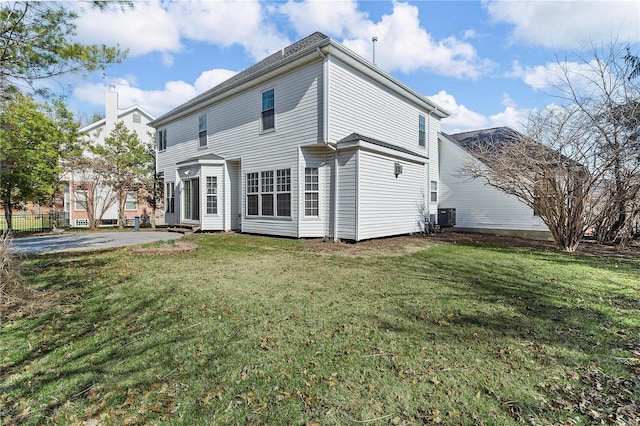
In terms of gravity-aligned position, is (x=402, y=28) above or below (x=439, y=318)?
above

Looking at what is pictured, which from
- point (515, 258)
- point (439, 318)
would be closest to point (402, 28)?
point (515, 258)

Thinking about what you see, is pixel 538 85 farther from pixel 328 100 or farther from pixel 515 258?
pixel 328 100

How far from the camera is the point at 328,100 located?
9797mm

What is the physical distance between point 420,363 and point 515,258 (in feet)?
22.4

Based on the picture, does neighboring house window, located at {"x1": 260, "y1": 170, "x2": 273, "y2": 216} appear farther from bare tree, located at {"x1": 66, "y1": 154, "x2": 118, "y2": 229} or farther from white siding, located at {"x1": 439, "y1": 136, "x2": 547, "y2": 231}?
bare tree, located at {"x1": 66, "y1": 154, "x2": 118, "y2": 229}

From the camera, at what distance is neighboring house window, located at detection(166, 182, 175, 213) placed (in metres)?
16.3

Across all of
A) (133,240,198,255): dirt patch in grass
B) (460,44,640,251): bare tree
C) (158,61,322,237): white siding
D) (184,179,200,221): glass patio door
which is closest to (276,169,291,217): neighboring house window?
(158,61,322,237): white siding

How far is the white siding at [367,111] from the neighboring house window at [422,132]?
0.29 m

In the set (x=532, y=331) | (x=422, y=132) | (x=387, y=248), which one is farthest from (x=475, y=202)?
(x=532, y=331)

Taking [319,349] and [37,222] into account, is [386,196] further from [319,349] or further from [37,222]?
[37,222]

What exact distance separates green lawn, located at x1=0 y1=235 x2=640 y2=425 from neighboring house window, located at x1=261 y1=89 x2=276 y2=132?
24.5 feet

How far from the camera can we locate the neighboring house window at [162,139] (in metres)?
17.6

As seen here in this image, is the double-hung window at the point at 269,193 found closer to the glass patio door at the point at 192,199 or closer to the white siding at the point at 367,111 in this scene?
the white siding at the point at 367,111

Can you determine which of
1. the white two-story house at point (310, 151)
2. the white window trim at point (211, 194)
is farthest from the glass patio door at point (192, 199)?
the white window trim at point (211, 194)
